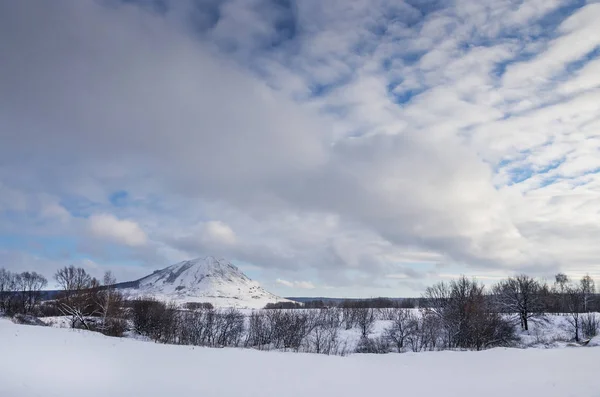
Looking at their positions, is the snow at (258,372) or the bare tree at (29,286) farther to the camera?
the bare tree at (29,286)

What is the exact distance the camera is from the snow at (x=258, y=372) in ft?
49.5

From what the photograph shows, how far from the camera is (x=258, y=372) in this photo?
62.7 feet

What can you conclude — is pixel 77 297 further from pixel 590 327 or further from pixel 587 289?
pixel 587 289

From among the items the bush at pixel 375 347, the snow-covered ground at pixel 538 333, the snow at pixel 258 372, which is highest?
the snow at pixel 258 372

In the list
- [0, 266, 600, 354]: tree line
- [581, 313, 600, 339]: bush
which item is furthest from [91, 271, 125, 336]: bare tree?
[581, 313, 600, 339]: bush

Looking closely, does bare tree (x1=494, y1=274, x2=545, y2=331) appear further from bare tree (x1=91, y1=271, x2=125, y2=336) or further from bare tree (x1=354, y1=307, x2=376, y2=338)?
bare tree (x1=91, y1=271, x2=125, y2=336)

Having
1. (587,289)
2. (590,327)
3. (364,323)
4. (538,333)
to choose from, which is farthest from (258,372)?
(587,289)

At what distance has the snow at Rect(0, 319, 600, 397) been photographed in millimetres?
15078

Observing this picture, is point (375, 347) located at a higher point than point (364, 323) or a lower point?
lower

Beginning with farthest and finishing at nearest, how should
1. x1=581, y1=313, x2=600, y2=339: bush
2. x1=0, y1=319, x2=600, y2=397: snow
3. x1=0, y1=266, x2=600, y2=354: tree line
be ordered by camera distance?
1. x1=581, y1=313, x2=600, y2=339: bush
2. x1=0, y1=266, x2=600, y2=354: tree line
3. x1=0, y1=319, x2=600, y2=397: snow

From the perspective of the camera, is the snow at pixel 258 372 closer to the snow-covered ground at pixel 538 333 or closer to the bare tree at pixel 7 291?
the snow-covered ground at pixel 538 333

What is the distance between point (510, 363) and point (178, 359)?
1895 cm

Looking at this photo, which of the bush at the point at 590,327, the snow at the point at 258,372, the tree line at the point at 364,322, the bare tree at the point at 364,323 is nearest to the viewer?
the snow at the point at 258,372

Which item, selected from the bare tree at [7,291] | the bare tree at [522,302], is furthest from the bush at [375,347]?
the bare tree at [7,291]
